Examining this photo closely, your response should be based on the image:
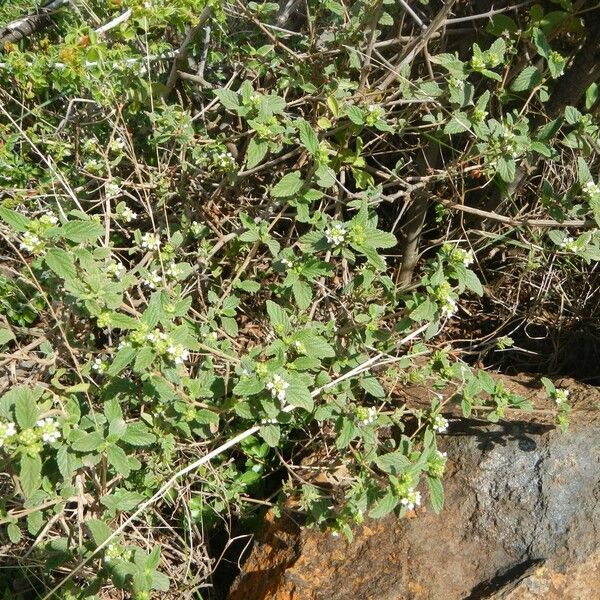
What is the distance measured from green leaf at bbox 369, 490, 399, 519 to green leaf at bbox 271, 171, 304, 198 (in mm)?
1018

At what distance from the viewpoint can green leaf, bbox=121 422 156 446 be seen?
6.40 feet

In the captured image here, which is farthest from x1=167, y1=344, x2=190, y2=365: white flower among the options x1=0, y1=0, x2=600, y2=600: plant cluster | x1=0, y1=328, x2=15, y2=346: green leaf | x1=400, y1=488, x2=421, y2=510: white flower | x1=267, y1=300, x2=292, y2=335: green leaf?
x1=400, y1=488, x2=421, y2=510: white flower

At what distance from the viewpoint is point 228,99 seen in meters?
2.25

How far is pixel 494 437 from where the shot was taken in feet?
7.92

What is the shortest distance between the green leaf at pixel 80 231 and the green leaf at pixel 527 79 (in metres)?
1.59

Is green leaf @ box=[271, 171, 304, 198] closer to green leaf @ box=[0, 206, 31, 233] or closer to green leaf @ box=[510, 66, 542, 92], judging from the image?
green leaf @ box=[0, 206, 31, 233]

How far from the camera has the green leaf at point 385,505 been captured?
1933mm

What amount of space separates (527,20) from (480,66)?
1.87 ft

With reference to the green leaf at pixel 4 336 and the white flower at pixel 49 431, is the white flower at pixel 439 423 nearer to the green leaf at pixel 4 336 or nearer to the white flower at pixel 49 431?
the white flower at pixel 49 431

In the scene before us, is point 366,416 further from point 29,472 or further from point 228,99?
point 228,99

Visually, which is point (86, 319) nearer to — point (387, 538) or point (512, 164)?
point (387, 538)

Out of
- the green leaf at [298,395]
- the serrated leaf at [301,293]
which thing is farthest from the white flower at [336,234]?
the green leaf at [298,395]

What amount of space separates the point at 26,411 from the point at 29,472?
0.16 metres

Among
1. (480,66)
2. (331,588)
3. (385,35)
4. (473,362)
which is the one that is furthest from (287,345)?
(385,35)
